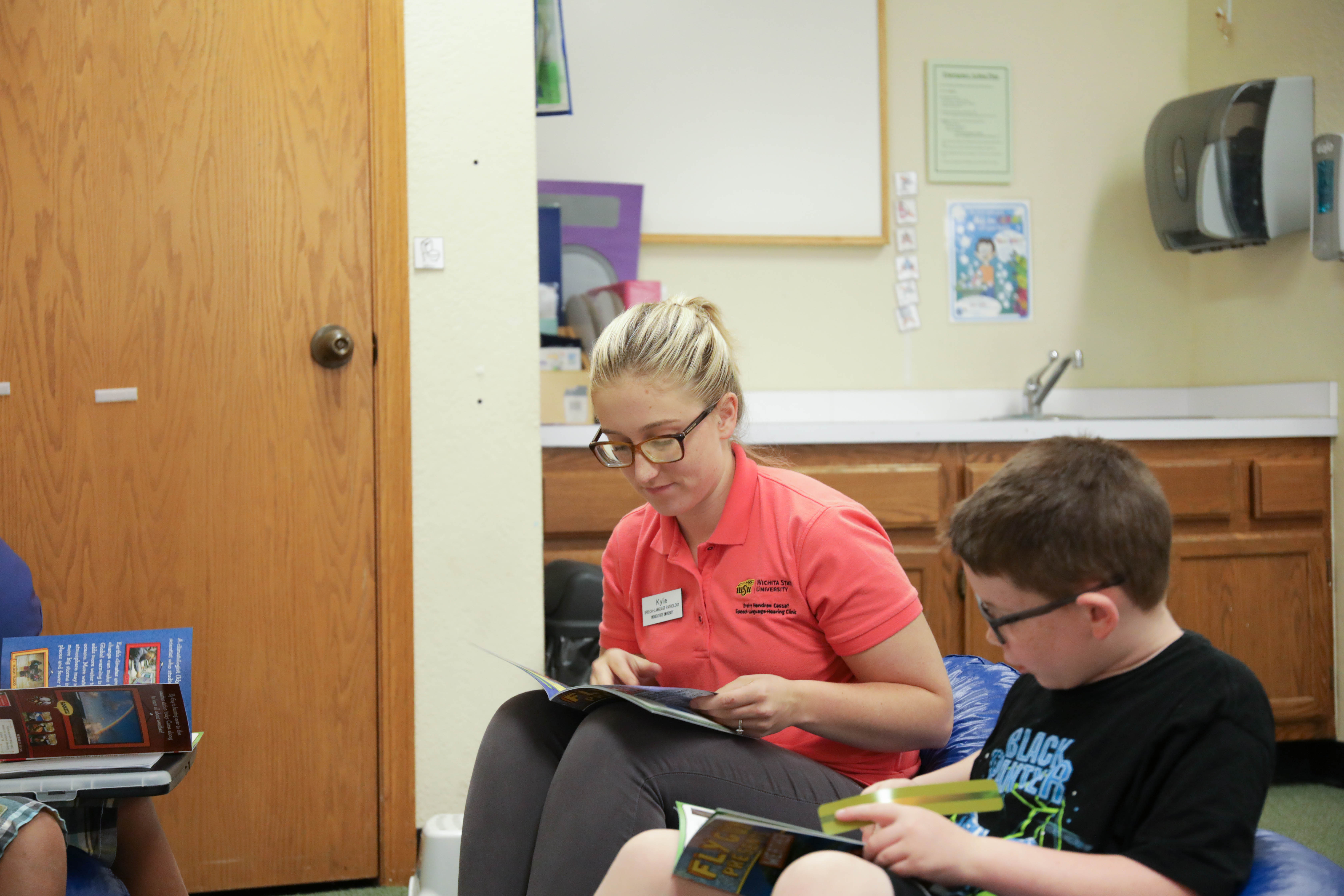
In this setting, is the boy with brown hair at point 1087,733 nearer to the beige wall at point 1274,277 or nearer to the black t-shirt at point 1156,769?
the black t-shirt at point 1156,769

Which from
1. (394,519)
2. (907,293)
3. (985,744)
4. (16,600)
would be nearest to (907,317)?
(907,293)

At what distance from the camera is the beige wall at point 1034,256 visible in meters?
2.91

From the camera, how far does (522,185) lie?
195 centimetres

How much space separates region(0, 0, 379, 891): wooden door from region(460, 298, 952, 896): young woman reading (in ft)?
2.71

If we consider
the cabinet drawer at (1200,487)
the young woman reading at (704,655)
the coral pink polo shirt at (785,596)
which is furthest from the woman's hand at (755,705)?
the cabinet drawer at (1200,487)

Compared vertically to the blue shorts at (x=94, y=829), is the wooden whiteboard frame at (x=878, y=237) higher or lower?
higher

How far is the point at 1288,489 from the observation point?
247 cm

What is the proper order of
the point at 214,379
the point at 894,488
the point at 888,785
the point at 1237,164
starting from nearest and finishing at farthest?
1. the point at 888,785
2. the point at 214,379
3. the point at 894,488
4. the point at 1237,164

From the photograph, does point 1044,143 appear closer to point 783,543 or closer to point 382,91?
point 382,91

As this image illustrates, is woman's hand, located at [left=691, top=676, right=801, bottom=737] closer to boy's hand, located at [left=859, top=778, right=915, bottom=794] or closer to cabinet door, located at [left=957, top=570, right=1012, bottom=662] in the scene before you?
boy's hand, located at [left=859, top=778, right=915, bottom=794]

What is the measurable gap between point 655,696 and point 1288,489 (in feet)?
6.81

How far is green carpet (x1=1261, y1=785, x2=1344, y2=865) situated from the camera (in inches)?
79.0

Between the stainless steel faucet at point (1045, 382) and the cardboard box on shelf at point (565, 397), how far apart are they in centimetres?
123

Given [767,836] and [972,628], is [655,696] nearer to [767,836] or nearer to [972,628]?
[767,836]
